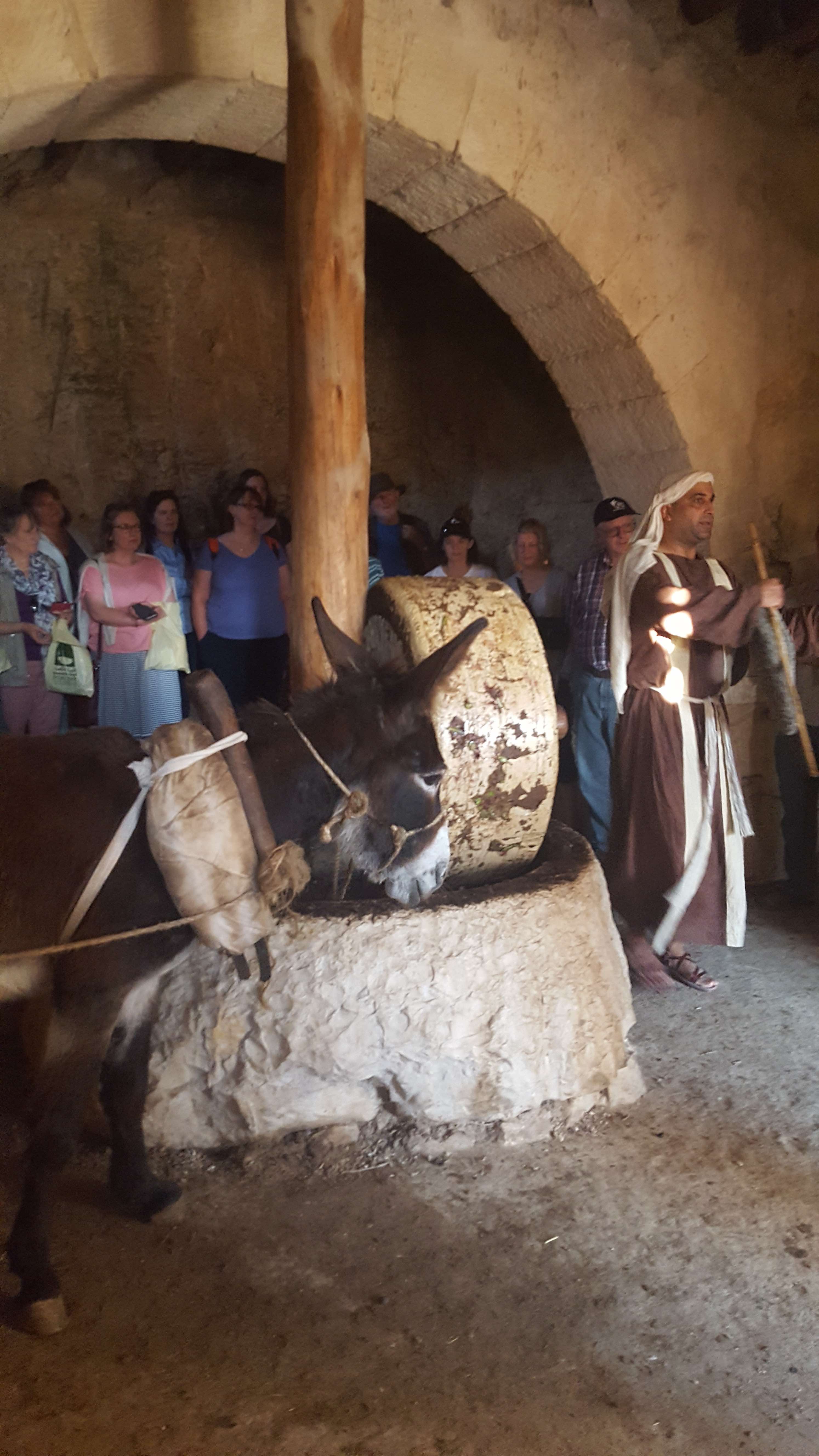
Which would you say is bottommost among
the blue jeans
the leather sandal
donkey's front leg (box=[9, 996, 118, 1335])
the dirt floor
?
the dirt floor

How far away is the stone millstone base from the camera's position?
285 cm

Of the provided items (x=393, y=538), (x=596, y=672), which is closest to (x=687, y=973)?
(x=596, y=672)

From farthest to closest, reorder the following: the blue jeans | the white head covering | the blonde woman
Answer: the blonde woman, the blue jeans, the white head covering

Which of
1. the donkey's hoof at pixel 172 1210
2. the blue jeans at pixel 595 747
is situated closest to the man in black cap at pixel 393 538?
the blue jeans at pixel 595 747

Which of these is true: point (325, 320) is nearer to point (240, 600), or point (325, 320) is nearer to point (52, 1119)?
point (240, 600)

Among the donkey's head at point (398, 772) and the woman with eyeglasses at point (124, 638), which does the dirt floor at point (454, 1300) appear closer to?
the donkey's head at point (398, 772)

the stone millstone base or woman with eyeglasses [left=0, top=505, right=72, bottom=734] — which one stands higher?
woman with eyeglasses [left=0, top=505, right=72, bottom=734]

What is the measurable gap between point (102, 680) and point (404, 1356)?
3305 mm

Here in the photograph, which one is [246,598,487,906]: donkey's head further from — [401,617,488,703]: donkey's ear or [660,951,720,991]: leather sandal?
[660,951,720,991]: leather sandal

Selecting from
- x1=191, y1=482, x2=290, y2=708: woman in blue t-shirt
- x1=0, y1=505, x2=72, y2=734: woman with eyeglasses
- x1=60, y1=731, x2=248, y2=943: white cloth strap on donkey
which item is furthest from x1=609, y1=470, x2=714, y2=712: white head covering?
x1=0, y1=505, x2=72, y2=734: woman with eyeglasses

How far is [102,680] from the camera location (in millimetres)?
4746

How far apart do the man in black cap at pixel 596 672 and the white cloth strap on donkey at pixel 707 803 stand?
69cm

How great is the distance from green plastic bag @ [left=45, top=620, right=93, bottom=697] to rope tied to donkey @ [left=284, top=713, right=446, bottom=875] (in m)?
2.23

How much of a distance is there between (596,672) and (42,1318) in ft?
11.7
